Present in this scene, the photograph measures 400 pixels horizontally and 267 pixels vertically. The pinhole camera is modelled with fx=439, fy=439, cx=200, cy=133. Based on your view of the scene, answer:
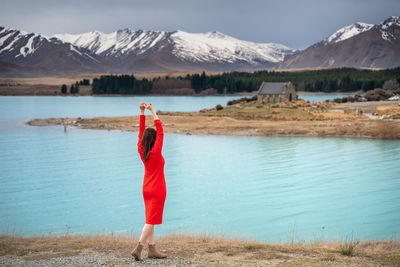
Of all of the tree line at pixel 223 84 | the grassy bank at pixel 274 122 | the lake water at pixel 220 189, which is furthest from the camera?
the tree line at pixel 223 84

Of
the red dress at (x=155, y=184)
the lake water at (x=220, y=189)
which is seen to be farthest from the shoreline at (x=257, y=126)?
the red dress at (x=155, y=184)

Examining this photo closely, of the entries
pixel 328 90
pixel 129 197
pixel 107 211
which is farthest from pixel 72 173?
pixel 328 90

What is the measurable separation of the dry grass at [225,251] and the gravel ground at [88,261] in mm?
207

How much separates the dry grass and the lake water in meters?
3.36

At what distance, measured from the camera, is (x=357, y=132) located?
142 feet

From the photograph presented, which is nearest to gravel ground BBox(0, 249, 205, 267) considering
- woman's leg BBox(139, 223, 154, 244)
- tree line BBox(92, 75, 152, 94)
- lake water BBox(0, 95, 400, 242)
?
woman's leg BBox(139, 223, 154, 244)

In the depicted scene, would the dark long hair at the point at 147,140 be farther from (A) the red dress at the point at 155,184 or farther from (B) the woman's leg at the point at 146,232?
(B) the woman's leg at the point at 146,232

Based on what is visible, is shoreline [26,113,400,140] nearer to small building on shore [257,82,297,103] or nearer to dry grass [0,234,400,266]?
small building on shore [257,82,297,103]

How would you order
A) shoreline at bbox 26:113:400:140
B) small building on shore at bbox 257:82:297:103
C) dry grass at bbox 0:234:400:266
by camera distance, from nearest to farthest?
1. dry grass at bbox 0:234:400:266
2. shoreline at bbox 26:113:400:140
3. small building on shore at bbox 257:82:297:103

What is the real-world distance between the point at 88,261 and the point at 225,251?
2.80 m

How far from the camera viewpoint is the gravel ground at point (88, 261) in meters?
8.19

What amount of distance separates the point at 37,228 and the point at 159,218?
31.2ft

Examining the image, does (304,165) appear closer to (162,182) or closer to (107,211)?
(107,211)

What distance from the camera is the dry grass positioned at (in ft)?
27.7
